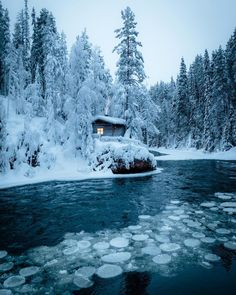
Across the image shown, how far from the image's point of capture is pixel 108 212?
375 inches

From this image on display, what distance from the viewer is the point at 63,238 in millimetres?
7016

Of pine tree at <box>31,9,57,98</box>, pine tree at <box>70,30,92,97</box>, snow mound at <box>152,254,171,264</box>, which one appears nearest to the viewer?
snow mound at <box>152,254,171,264</box>

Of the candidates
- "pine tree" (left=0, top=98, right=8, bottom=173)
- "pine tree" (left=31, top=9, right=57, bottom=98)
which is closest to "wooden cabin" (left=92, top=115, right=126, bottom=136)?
"pine tree" (left=31, top=9, right=57, bottom=98)

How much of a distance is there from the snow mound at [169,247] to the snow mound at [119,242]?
877 mm

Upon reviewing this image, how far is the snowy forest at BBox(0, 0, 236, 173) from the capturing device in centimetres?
2033

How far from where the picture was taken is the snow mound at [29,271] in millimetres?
5121

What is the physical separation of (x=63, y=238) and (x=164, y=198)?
5750mm

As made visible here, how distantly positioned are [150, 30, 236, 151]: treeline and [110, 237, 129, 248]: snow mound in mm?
32588

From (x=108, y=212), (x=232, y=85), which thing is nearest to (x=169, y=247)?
(x=108, y=212)

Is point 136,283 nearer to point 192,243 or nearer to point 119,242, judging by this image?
point 119,242

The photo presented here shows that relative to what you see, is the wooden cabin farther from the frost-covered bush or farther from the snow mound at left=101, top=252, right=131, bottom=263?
the snow mound at left=101, top=252, right=131, bottom=263

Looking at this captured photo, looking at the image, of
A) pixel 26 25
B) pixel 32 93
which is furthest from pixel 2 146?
pixel 26 25

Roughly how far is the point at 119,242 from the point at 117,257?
0.86m

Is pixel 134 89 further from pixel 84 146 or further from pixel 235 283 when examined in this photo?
pixel 235 283
